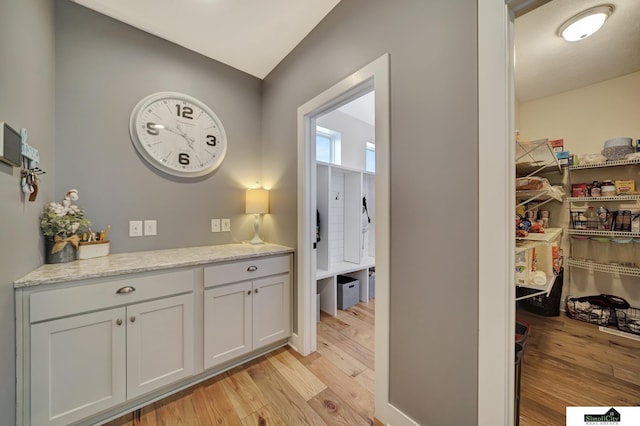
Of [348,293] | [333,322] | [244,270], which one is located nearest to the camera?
[244,270]

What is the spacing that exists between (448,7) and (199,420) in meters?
2.51

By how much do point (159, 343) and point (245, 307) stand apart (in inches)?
21.7

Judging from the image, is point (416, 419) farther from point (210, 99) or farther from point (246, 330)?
point (210, 99)

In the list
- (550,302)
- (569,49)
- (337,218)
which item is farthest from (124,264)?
(550,302)

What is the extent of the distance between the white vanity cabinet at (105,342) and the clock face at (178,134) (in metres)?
1.01

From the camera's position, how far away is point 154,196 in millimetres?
1874

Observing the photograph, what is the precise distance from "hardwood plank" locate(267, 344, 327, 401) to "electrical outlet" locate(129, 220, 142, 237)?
4.82ft

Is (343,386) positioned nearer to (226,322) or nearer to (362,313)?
(226,322)

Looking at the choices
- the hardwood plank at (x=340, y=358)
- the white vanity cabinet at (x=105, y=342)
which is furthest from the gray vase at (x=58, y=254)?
the hardwood plank at (x=340, y=358)

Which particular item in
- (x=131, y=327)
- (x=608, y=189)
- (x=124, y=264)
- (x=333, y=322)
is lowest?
(x=333, y=322)

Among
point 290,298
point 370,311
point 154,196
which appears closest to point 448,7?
point 290,298

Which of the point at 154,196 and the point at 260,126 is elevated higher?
the point at 260,126

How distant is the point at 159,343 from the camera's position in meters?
1.41

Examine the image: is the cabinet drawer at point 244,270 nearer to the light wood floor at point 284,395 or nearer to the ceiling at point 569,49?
the light wood floor at point 284,395
